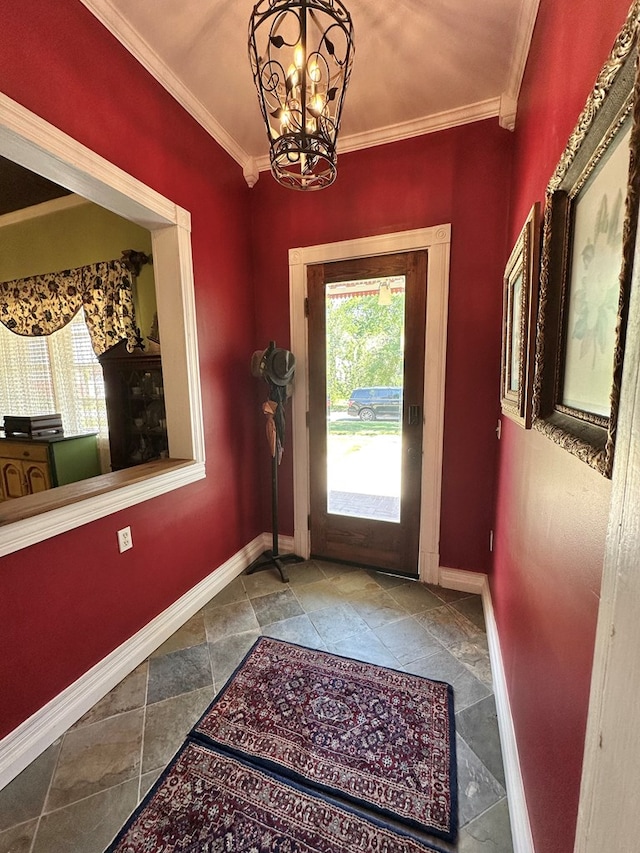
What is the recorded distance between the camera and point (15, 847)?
110 cm

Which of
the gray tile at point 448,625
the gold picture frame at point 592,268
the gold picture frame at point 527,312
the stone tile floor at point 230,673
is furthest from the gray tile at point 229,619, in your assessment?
the gold picture frame at point 592,268

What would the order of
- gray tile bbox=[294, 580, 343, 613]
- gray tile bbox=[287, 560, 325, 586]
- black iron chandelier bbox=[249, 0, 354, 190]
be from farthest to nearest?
gray tile bbox=[287, 560, 325, 586] < gray tile bbox=[294, 580, 343, 613] < black iron chandelier bbox=[249, 0, 354, 190]

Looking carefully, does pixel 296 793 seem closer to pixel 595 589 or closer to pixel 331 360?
pixel 595 589

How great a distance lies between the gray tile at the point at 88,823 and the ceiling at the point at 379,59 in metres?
3.05

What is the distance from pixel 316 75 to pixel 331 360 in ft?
5.24

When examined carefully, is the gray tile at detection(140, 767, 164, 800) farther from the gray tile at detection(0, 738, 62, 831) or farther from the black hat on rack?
the black hat on rack

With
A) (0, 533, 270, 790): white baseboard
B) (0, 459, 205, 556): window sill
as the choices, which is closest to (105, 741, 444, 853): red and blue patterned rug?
(0, 533, 270, 790): white baseboard

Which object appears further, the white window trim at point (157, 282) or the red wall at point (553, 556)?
the white window trim at point (157, 282)

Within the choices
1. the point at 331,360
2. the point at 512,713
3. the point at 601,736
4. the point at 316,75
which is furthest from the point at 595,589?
the point at 331,360

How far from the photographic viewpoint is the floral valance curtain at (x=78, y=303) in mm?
2840

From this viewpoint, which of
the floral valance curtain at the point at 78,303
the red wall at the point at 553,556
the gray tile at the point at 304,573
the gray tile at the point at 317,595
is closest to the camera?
the red wall at the point at 553,556

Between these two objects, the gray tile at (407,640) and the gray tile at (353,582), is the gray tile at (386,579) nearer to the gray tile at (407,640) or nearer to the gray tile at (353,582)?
the gray tile at (353,582)

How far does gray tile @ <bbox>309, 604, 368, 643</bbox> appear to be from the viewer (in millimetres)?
1989

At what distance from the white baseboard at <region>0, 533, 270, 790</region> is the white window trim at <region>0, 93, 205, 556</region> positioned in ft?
2.28
